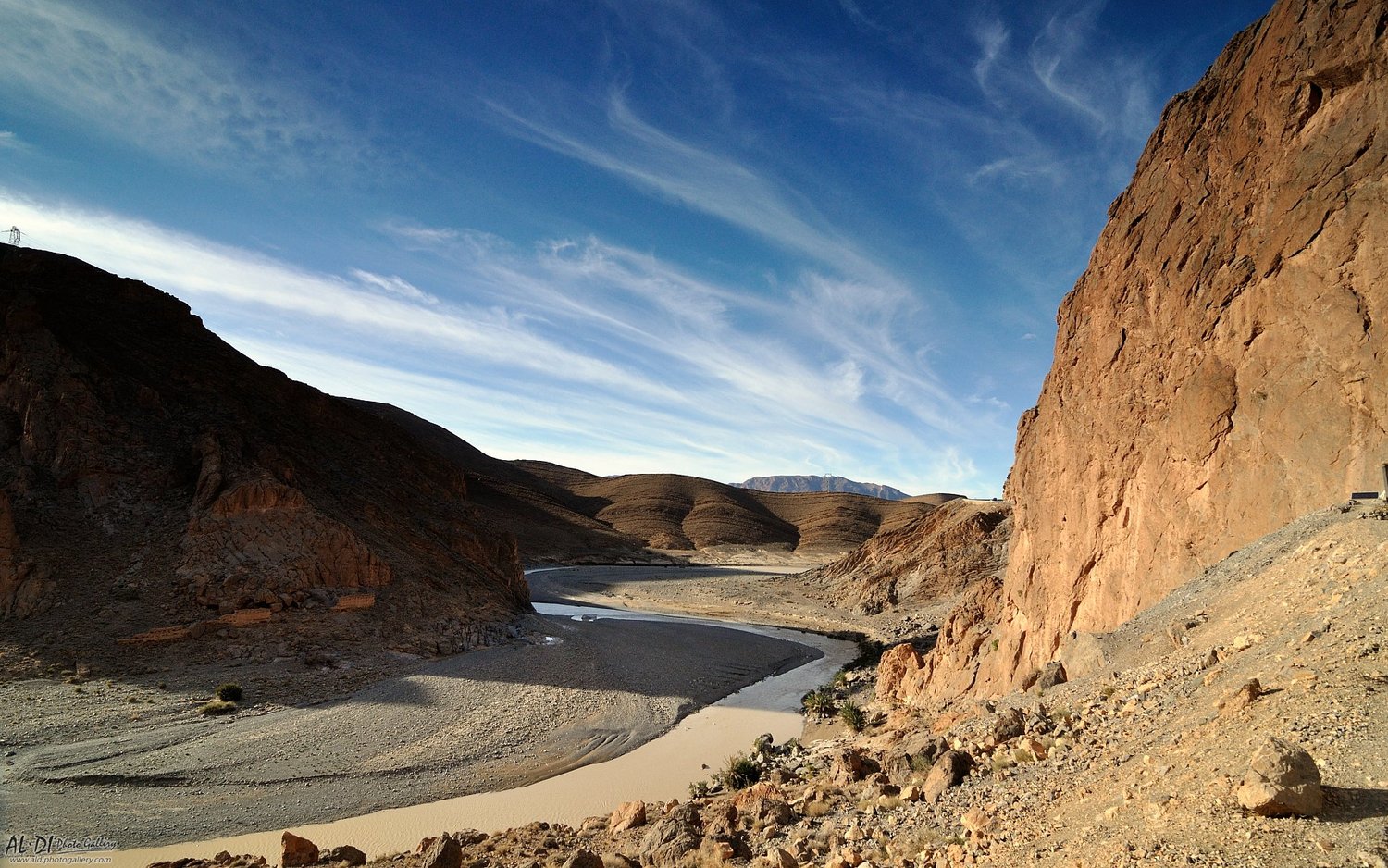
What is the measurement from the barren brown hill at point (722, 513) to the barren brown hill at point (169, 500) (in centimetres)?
Result: 6662

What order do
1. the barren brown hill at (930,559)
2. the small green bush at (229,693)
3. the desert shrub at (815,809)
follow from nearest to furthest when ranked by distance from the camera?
1. the desert shrub at (815,809)
2. the small green bush at (229,693)
3. the barren brown hill at (930,559)

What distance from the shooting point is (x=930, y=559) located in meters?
43.5

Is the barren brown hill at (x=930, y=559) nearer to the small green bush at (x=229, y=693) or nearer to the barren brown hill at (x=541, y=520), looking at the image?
the small green bush at (x=229, y=693)

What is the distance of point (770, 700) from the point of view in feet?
79.2

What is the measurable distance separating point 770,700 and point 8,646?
22.2 m

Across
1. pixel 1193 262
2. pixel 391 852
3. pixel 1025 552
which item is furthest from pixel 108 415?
pixel 1193 262

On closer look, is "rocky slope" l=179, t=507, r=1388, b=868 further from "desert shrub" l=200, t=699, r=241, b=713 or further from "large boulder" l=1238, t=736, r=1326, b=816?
"desert shrub" l=200, t=699, r=241, b=713

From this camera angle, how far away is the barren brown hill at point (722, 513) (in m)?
104

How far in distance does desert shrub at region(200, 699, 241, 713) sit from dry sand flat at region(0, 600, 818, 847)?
1.39 ft

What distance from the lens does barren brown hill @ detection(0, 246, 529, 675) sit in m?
21.8

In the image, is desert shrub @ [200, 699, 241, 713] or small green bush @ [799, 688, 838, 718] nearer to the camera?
desert shrub @ [200, 699, 241, 713]

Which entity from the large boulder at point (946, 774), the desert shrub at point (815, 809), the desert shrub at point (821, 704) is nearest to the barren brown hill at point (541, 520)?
the desert shrub at point (821, 704)

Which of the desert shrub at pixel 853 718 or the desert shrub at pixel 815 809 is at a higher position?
the desert shrub at pixel 815 809

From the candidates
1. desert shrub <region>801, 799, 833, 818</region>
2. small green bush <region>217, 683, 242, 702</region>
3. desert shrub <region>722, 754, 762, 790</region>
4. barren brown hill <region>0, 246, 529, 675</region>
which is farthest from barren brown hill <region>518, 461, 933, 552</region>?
desert shrub <region>801, 799, 833, 818</region>
